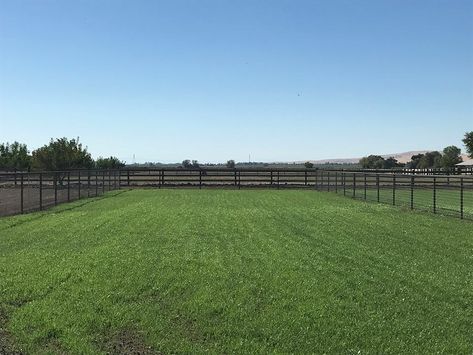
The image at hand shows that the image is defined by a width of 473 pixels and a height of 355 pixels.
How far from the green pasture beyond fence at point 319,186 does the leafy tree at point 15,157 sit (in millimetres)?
9197

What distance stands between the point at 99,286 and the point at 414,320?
392 centimetres

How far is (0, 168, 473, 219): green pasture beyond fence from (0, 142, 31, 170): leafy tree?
30.2 feet

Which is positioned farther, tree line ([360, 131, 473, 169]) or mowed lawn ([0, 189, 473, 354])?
tree line ([360, 131, 473, 169])

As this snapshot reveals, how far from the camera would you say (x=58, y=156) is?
42.2 meters

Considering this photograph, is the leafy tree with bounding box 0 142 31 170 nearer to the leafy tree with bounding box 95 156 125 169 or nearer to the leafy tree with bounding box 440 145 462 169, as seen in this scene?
the leafy tree with bounding box 95 156 125 169

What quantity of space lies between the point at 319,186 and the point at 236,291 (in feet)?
100

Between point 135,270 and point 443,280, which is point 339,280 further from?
point 135,270

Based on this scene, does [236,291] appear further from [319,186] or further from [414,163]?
[414,163]

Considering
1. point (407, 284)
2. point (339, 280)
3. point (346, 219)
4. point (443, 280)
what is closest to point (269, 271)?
point (339, 280)

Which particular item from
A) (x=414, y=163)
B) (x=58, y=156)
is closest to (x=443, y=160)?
(x=414, y=163)

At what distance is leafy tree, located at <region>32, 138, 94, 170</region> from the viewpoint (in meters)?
41.8

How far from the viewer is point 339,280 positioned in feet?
24.6

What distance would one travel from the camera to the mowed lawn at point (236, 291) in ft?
17.2

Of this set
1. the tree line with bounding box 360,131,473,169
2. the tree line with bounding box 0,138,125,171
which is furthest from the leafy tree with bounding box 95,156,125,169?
the tree line with bounding box 360,131,473,169
